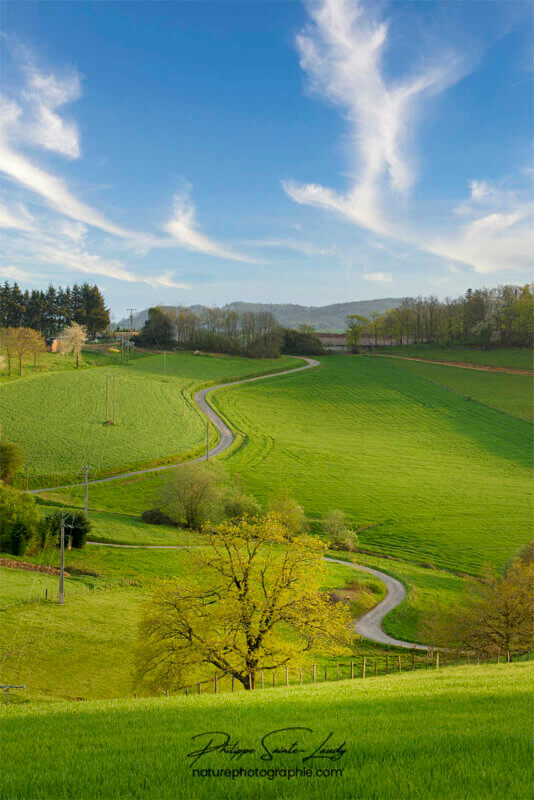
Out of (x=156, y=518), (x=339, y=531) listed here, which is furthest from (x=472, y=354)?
(x=156, y=518)

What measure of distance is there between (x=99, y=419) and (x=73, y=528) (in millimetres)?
46602

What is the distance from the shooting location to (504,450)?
3565 inches

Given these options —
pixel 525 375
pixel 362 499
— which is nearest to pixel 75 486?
pixel 362 499

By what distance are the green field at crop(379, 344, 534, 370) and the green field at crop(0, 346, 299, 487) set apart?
55.7 metres

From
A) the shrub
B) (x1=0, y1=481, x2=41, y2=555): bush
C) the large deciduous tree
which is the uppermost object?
the large deciduous tree

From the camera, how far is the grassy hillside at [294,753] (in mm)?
6707

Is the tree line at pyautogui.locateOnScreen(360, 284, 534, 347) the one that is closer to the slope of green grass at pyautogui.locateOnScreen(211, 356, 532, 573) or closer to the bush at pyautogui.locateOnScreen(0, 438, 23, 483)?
the slope of green grass at pyautogui.locateOnScreen(211, 356, 532, 573)

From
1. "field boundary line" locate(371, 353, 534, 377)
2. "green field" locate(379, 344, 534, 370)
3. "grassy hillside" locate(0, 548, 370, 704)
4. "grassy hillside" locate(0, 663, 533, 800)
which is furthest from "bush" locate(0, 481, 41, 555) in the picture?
"green field" locate(379, 344, 534, 370)

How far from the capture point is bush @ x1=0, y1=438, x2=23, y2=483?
7019cm

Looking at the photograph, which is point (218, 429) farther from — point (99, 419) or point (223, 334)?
point (223, 334)

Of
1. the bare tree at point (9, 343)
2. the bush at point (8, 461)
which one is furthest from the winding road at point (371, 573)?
the bare tree at point (9, 343)

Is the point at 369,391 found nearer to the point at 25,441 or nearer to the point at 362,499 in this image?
the point at 362,499

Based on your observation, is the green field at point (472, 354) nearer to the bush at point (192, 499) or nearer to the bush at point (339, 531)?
the bush at point (339, 531)

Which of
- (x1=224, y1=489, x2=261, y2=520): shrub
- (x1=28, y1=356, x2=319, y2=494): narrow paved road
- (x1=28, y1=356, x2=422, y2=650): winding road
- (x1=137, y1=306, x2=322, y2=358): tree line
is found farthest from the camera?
(x1=137, y1=306, x2=322, y2=358): tree line
